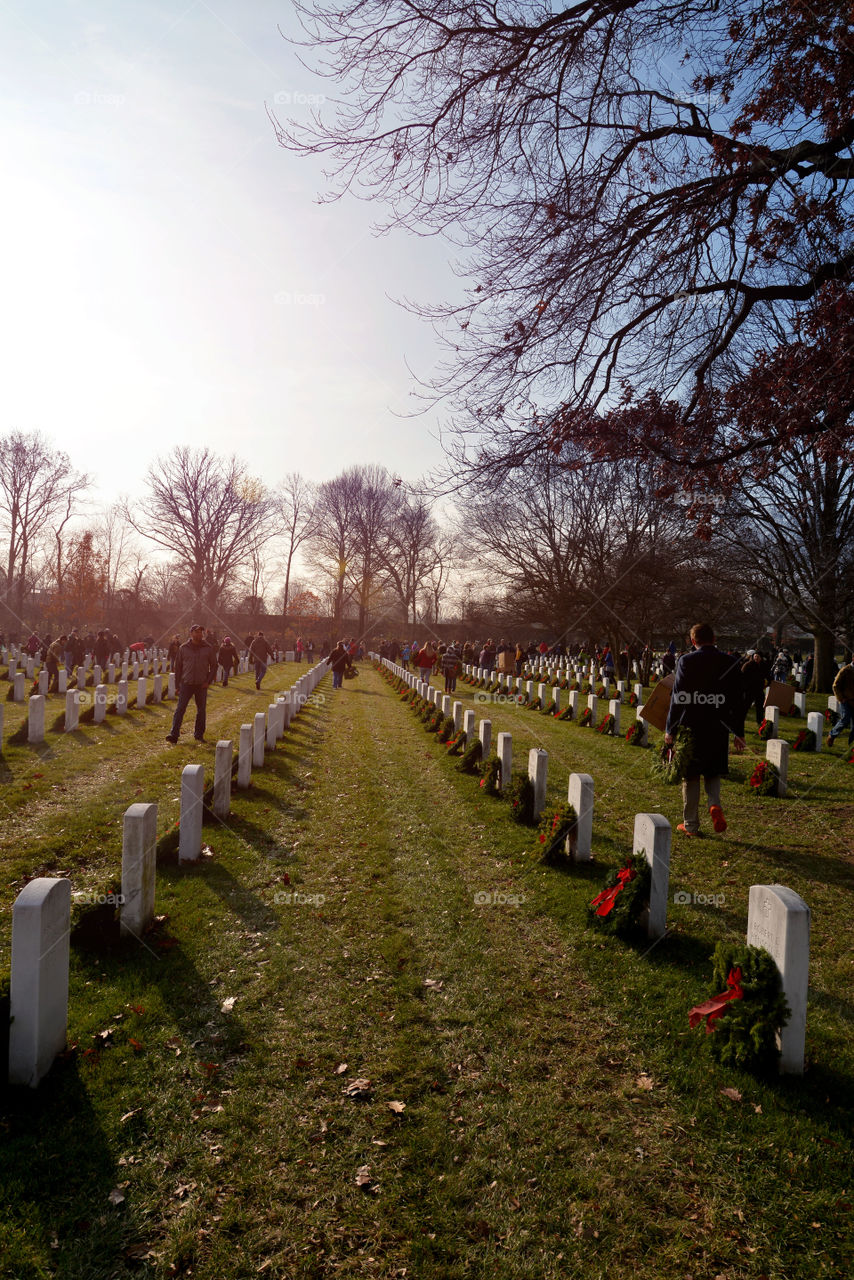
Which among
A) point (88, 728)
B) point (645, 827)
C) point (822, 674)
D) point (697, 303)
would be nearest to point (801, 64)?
point (697, 303)

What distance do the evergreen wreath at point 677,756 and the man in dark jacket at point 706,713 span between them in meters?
0.04

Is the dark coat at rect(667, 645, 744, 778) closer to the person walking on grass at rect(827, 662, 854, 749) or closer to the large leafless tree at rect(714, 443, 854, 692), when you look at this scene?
the person walking on grass at rect(827, 662, 854, 749)

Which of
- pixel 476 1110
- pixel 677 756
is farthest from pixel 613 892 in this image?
pixel 677 756

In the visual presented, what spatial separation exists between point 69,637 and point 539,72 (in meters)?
23.1

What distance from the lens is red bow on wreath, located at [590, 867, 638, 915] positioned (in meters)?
5.02

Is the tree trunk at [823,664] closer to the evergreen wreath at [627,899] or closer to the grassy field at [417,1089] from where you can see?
the grassy field at [417,1089]

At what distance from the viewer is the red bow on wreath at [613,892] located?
5.02m

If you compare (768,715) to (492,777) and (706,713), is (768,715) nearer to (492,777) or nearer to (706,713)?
(492,777)

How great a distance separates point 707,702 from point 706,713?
13 centimetres

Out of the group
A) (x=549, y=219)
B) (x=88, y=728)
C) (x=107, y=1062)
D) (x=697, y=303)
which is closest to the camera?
(x=107, y=1062)

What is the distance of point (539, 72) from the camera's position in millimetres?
6398

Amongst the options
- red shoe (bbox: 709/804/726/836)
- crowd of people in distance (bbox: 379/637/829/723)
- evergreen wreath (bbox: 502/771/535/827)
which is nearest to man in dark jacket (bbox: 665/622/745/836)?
red shoe (bbox: 709/804/726/836)

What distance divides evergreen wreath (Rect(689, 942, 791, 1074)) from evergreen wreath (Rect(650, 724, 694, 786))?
3.40 meters

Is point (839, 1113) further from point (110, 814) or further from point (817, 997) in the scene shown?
point (110, 814)
